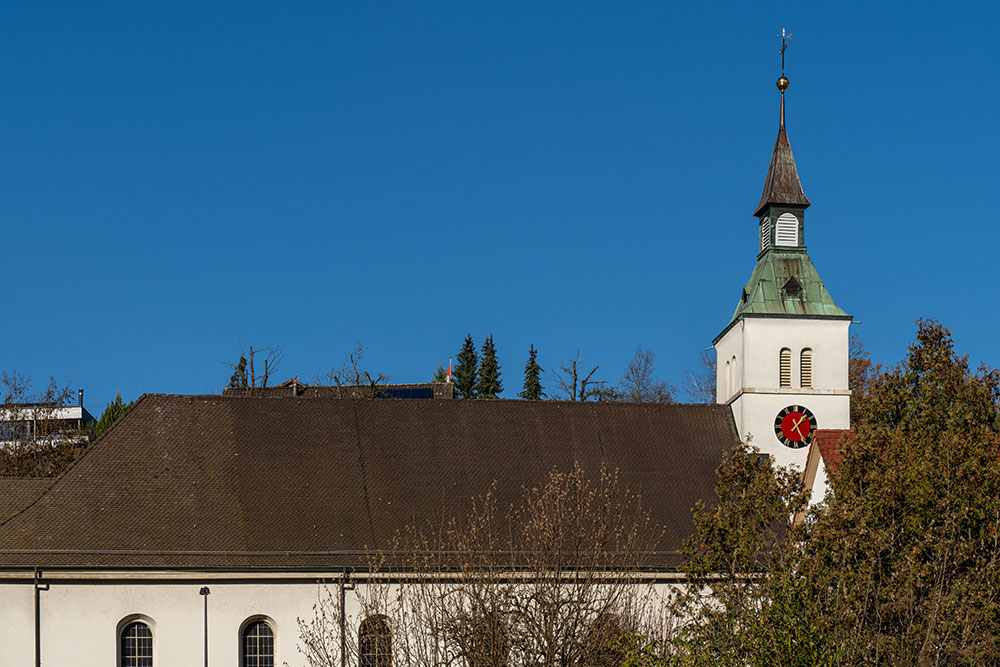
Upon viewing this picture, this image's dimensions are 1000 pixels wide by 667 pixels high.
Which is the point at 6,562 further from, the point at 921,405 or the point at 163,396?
the point at 921,405

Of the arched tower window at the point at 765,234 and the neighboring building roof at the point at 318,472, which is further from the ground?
the arched tower window at the point at 765,234

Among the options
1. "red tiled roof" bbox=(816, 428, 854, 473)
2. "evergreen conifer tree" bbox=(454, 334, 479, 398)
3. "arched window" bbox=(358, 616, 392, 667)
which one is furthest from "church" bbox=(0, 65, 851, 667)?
"evergreen conifer tree" bbox=(454, 334, 479, 398)

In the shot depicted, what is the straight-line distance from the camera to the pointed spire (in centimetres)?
4278

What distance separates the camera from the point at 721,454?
40000mm

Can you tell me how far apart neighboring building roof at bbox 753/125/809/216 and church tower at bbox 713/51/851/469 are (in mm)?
46

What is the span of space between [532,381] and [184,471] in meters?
55.2

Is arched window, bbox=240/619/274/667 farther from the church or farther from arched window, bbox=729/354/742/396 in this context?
arched window, bbox=729/354/742/396

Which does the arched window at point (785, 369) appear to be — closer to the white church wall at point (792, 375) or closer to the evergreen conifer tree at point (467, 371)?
the white church wall at point (792, 375)

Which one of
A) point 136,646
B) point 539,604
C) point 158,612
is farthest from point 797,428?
point 136,646

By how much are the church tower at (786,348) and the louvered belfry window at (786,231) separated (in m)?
0.03

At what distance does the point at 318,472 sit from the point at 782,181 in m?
16.7

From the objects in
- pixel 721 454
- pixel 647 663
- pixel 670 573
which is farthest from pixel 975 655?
pixel 721 454

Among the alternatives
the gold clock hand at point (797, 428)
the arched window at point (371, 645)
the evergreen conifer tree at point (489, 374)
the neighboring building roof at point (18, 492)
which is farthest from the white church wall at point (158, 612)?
the evergreen conifer tree at point (489, 374)

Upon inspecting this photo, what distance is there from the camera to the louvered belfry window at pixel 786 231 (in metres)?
42.6
